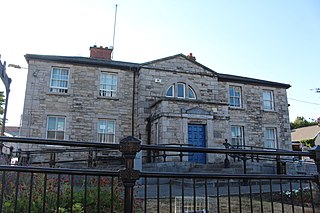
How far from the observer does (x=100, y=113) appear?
53.1ft

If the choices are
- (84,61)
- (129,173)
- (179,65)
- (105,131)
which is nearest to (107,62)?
(84,61)

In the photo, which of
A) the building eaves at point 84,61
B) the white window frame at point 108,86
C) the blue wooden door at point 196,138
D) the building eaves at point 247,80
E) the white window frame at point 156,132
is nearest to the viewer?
the white window frame at point 156,132

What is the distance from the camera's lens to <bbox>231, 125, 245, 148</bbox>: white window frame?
60.5 feet

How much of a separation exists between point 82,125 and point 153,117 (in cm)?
408

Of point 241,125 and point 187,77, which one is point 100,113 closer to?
point 187,77

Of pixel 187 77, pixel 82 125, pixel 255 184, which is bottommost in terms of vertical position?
pixel 255 184

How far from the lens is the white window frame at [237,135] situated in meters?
18.5

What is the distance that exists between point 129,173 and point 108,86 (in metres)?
14.7

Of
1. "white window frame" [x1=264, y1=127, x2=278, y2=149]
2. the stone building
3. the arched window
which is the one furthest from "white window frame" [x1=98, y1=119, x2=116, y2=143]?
"white window frame" [x1=264, y1=127, x2=278, y2=149]

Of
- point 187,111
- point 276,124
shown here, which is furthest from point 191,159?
point 276,124

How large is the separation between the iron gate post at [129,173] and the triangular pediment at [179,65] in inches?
576

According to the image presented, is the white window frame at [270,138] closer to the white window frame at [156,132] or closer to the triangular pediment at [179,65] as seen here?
the triangular pediment at [179,65]

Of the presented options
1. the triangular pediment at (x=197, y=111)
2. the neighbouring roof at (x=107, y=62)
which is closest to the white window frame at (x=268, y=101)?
the neighbouring roof at (x=107, y=62)

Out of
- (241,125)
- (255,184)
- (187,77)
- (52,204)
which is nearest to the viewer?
(52,204)
